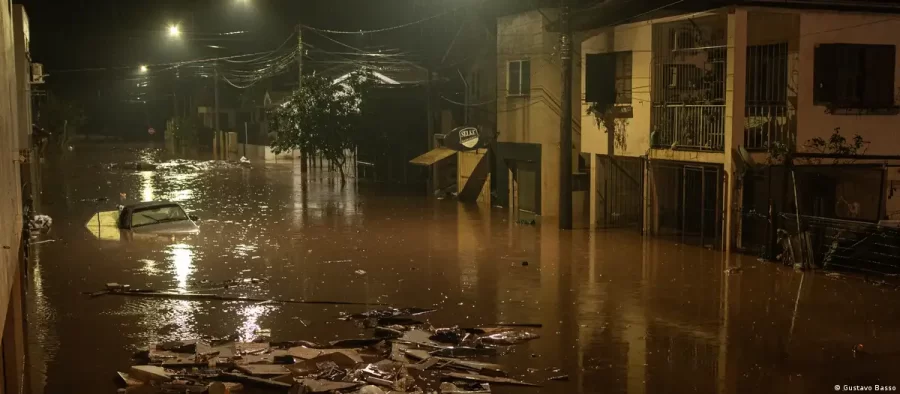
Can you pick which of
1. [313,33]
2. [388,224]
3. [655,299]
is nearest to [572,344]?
[655,299]

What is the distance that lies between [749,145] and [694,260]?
12.7ft

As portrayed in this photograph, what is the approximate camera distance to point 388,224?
29578mm

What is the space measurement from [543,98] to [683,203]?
26.3 feet

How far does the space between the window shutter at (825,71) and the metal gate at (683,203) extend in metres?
3.36

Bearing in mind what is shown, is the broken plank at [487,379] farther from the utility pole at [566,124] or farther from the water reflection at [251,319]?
the utility pole at [566,124]

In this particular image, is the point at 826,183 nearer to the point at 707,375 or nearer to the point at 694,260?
the point at 694,260

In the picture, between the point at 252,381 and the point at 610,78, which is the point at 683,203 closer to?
the point at 610,78

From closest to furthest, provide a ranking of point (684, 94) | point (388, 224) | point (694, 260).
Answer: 1. point (694, 260)
2. point (684, 94)
3. point (388, 224)

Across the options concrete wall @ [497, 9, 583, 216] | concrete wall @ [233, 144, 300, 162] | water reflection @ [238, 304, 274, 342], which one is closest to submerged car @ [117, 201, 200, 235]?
water reflection @ [238, 304, 274, 342]

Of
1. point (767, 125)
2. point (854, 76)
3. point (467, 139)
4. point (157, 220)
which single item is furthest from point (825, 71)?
point (157, 220)

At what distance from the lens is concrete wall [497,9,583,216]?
30.9 metres

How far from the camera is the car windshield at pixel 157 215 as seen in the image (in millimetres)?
27891

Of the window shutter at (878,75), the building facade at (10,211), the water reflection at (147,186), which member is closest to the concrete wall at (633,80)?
the window shutter at (878,75)
